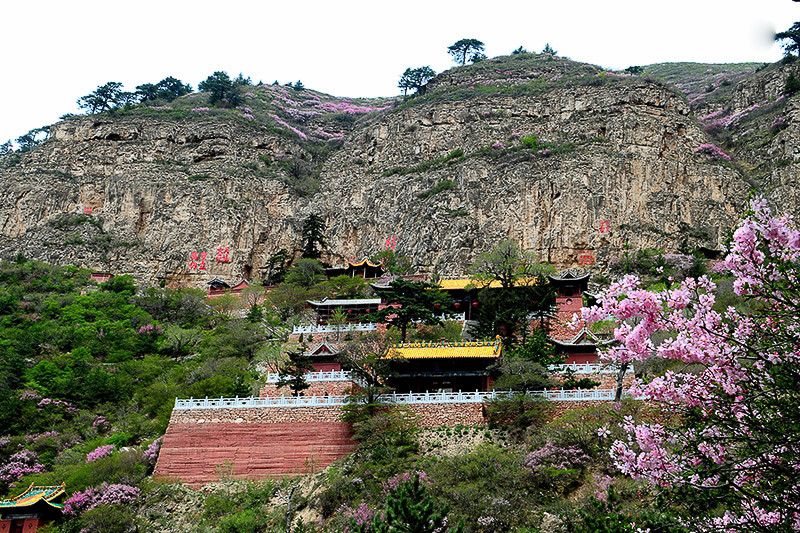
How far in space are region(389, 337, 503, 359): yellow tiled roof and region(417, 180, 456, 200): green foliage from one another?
34.0m

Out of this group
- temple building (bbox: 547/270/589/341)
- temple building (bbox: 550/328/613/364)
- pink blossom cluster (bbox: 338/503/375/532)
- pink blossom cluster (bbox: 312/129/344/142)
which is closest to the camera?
pink blossom cluster (bbox: 338/503/375/532)

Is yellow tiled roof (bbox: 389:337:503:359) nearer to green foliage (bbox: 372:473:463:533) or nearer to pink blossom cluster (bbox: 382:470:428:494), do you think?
pink blossom cluster (bbox: 382:470:428:494)

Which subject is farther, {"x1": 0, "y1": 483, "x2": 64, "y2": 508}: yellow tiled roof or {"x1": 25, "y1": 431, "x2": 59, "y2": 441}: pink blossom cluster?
{"x1": 25, "y1": 431, "x2": 59, "y2": 441}: pink blossom cluster

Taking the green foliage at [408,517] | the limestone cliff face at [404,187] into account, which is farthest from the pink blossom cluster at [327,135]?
→ the green foliage at [408,517]

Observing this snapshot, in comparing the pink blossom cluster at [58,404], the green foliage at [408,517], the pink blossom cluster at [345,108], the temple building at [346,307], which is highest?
the pink blossom cluster at [345,108]

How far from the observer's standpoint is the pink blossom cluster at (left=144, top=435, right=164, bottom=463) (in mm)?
34156

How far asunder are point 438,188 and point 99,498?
43930 millimetres

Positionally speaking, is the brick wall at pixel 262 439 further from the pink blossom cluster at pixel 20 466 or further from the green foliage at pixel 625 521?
the green foliage at pixel 625 521

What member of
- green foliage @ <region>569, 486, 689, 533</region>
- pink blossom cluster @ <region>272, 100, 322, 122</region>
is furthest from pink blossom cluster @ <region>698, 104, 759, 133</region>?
green foliage @ <region>569, 486, 689, 533</region>

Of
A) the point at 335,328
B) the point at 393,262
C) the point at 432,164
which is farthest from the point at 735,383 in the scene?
the point at 432,164

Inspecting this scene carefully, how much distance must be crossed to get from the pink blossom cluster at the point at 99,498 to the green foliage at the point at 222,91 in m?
72.9

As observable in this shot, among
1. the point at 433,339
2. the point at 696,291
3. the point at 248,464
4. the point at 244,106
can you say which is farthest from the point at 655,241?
the point at 244,106

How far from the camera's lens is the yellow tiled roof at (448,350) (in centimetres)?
3462

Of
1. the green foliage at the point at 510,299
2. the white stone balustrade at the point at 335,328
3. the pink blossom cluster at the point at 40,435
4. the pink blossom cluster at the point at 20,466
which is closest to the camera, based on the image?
the pink blossom cluster at the point at 20,466
